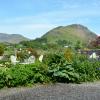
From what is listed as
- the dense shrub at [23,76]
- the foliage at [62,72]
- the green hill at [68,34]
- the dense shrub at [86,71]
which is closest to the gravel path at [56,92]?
the dense shrub at [23,76]

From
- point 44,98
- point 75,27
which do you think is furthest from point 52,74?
point 75,27

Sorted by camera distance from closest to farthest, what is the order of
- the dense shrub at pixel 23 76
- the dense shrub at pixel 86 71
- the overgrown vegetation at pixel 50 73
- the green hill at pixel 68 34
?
the dense shrub at pixel 23 76, the overgrown vegetation at pixel 50 73, the dense shrub at pixel 86 71, the green hill at pixel 68 34

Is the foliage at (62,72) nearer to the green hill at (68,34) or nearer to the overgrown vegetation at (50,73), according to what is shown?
the overgrown vegetation at (50,73)

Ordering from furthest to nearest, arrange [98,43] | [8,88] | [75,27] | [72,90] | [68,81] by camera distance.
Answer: [75,27] < [98,43] < [68,81] < [8,88] < [72,90]

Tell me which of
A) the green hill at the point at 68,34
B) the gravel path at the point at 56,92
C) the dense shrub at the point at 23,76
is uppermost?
the green hill at the point at 68,34

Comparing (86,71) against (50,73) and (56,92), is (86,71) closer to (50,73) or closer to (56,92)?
(50,73)

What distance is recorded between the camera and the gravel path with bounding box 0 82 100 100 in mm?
10781

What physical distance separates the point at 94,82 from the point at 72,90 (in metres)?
2.51

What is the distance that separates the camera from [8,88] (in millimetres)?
12938

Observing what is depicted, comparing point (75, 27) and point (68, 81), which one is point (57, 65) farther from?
point (75, 27)

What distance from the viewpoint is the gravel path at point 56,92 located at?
1078 cm

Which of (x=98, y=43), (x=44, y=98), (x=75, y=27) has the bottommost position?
(x=44, y=98)

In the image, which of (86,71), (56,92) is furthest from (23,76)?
(86,71)

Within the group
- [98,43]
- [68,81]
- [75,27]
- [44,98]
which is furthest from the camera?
[75,27]
